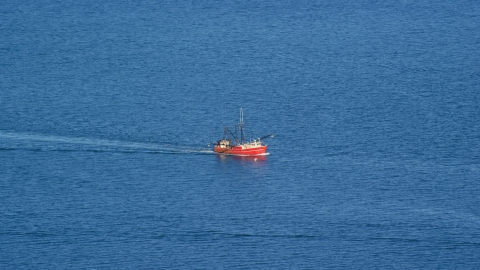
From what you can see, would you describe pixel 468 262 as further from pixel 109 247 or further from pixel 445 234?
pixel 109 247

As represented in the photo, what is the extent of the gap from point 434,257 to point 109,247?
4270 centimetres

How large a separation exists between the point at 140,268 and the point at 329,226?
28.6 m

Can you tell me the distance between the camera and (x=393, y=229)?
198 metres

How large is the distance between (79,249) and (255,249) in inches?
910

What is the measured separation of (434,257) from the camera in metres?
190

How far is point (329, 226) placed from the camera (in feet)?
650

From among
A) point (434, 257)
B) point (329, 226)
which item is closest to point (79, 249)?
point (329, 226)

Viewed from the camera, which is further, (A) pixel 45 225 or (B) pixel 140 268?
(A) pixel 45 225

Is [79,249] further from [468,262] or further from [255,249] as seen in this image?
[468,262]

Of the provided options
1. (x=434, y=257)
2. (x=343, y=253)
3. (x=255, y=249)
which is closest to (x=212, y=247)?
(x=255, y=249)

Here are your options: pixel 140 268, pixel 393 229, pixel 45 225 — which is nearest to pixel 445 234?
pixel 393 229

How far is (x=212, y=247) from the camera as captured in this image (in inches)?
7530

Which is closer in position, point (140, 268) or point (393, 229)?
point (140, 268)

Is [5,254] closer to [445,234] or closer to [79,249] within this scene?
[79,249]
